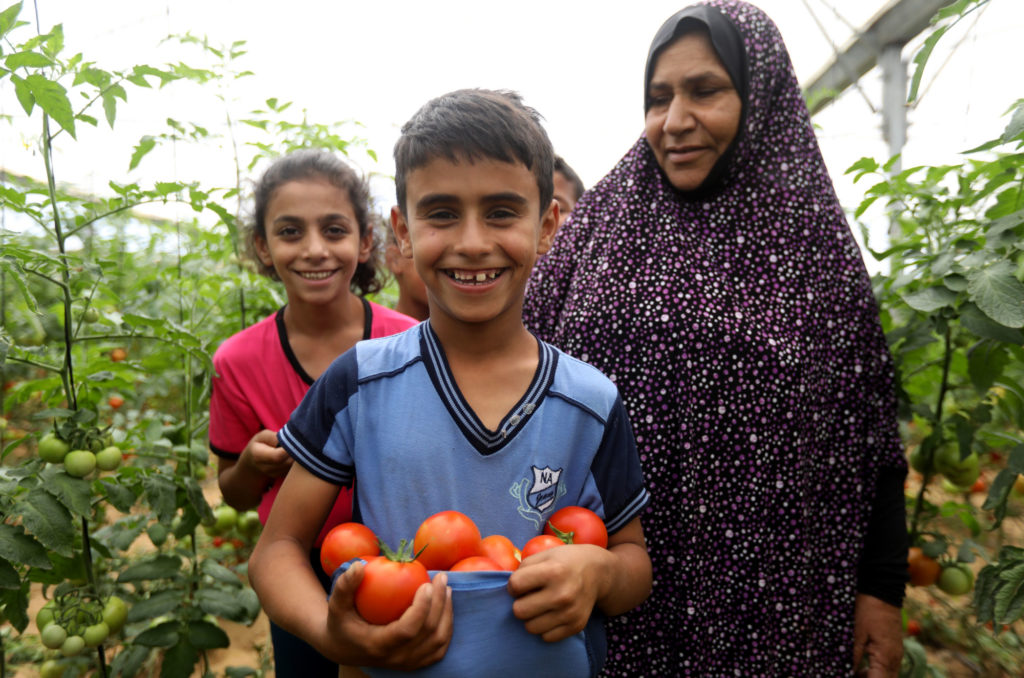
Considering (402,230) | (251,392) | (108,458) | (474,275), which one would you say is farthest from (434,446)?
(108,458)

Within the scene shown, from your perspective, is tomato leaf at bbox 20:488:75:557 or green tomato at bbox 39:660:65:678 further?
green tomato at bbox 39:660:65:678

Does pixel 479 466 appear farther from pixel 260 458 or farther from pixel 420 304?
pixel 420 304

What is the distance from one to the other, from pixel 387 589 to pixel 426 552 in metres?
0.12

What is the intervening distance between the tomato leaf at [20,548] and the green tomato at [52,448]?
21 centimetres

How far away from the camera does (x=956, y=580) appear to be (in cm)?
197

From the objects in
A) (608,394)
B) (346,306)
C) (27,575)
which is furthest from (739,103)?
(27,575)

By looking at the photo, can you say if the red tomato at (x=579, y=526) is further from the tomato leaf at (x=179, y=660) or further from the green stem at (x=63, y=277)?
the tomato leaf at (x=179, y=660)

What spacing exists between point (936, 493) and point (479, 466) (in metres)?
3.45

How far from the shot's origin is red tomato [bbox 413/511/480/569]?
984 mm

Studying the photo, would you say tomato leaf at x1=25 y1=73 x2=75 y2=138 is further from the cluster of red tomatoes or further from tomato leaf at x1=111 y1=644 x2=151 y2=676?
tomato leaf at x1=111 y1=644 x2=151 y2=676

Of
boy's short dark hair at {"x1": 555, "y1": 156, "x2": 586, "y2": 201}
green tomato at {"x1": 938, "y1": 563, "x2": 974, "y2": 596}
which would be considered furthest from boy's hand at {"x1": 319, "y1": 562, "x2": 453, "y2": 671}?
boy's short dark hair at {"x1": 555, "y1": 156, "x2": 586, "y2": 201}

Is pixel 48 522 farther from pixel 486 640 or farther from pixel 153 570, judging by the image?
pixel 486 640

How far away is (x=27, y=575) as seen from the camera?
1693mm

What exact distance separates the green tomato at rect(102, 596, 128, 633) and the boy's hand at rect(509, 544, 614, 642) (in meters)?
1.37
